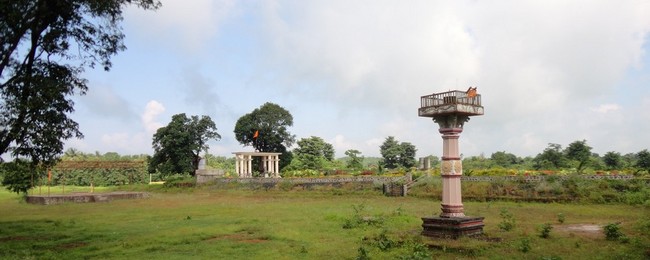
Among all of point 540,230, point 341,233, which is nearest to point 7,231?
point 341,233

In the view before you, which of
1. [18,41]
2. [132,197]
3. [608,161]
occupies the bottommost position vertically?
[132,197]

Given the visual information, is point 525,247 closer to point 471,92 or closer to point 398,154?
point 471,92

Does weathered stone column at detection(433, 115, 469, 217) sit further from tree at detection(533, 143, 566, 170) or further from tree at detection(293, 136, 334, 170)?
tree at detection(293, 136, 334, 170)

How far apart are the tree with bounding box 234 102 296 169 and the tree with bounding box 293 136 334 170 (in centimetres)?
167

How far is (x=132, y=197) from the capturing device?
3756 centimetres

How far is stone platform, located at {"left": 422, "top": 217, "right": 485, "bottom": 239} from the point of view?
13500mm

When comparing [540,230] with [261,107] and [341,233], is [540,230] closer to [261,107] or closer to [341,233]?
[341,233]

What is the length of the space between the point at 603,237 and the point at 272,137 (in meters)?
48.7

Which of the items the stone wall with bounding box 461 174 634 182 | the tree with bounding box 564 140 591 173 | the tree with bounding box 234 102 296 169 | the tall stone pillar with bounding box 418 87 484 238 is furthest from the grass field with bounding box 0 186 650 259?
the tree with bounding box 234 102 296 169

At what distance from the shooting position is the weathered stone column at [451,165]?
14602 mm

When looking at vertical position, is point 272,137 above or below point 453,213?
above

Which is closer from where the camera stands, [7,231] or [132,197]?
[7,231]

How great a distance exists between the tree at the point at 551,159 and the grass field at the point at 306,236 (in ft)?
60.8

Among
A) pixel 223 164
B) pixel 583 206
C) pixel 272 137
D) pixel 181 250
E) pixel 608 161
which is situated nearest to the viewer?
pixel 181 250
